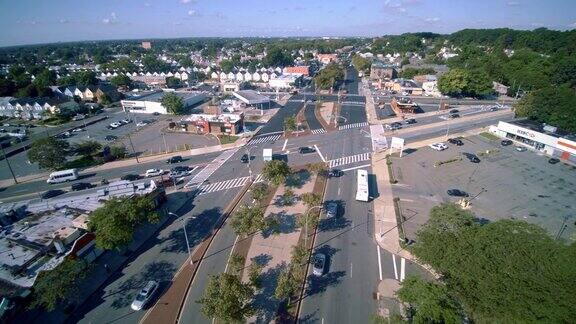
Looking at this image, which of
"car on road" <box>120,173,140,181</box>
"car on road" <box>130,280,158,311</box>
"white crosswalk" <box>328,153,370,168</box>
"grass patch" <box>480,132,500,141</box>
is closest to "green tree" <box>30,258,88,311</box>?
"car on road" <box>130,280,158,311</box>

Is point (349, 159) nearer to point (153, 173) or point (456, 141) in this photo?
point (456, 141)

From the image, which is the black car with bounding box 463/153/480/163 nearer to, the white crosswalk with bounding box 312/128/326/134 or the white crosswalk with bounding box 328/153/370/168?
the white crosswalk with bounding box 328/153/370/168

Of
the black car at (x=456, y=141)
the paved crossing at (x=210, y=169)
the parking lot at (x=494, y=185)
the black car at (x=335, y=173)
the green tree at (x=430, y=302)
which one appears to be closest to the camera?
the green tree at (x=430, y=302)

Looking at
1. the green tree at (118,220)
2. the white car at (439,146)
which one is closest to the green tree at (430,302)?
the green tree at (118,220)

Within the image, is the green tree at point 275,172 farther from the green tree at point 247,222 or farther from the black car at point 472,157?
the black car at point 472,157

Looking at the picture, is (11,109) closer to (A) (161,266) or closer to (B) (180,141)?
(B) (180,141)

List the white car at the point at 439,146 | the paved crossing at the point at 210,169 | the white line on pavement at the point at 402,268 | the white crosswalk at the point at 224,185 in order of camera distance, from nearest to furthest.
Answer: the white line on pavement at the point at 402,268 < the white crosswalk at the point at 224,185 < the paved crossing at the point at 210,169 < the white car at the point at 439,146
